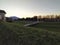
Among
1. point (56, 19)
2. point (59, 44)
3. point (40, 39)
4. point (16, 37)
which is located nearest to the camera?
point (59, 44)

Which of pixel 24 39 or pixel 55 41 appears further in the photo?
pixel 24 39

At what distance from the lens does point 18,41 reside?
32.8ft

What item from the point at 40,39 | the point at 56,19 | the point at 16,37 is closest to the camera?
the point at 40,39

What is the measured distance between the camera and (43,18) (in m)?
75.1

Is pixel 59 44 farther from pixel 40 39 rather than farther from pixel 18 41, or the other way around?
pixel 18 41

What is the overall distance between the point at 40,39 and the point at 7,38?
2.44 m

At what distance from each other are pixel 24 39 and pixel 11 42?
2.64 ft

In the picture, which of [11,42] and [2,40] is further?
[2,40]

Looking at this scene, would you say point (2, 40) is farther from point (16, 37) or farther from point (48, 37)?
point (48, 37)

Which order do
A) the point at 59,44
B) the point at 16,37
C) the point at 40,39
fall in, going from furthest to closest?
the point at 16,37 → the point at 40,39 → the point at 59,44

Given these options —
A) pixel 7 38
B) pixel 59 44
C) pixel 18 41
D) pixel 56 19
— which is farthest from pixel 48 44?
pixel 56 19

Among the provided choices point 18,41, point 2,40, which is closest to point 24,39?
point 18,41

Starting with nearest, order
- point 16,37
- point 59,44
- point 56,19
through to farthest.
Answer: point 59,44
point 16,37
point 56,19

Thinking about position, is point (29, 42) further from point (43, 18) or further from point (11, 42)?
point (43, 18)
